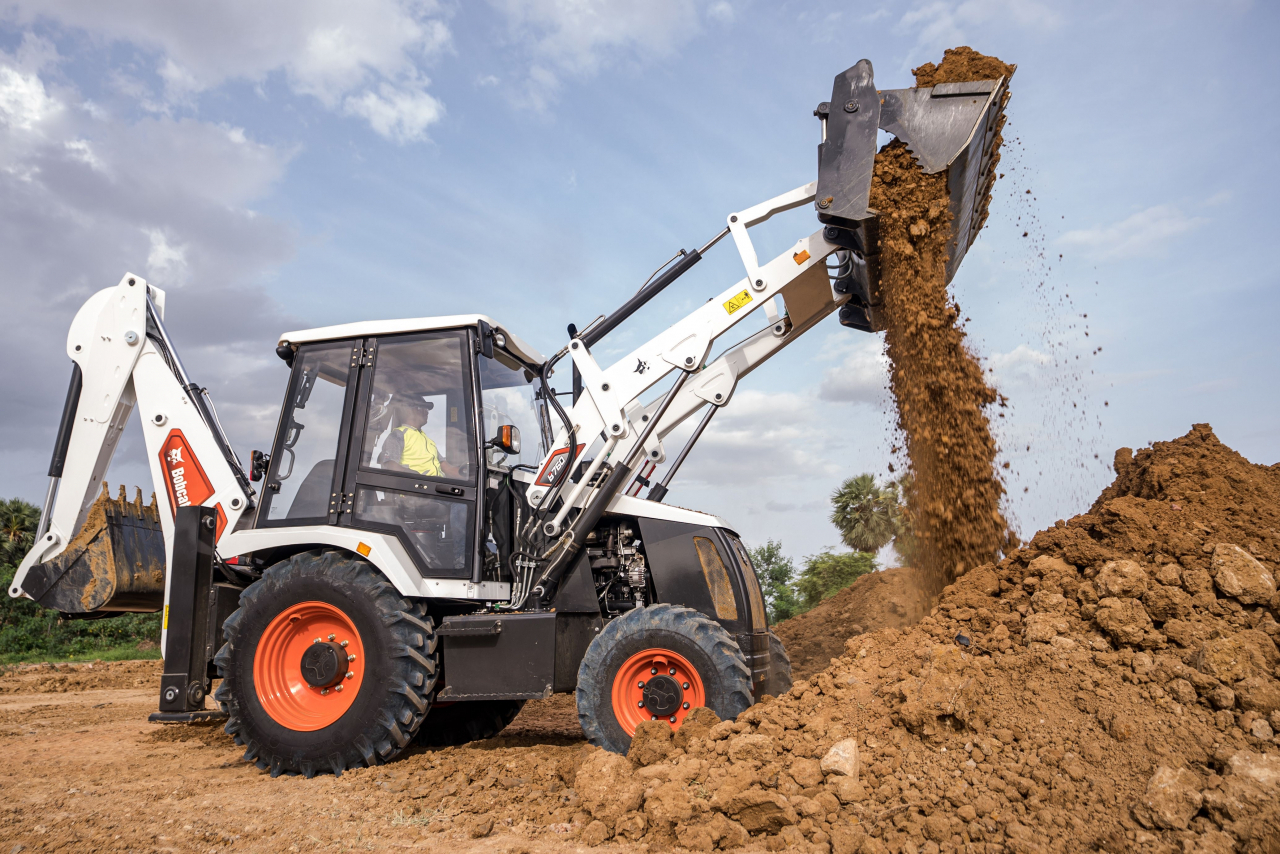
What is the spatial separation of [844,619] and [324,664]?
757 cm

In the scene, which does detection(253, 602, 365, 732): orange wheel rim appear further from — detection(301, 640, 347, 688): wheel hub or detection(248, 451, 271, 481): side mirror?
detection(248, 451, 271, 481): side mirror

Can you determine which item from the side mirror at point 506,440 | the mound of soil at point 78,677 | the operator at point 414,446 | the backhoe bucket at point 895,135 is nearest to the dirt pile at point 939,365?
the backhoe bucket at point 895,135

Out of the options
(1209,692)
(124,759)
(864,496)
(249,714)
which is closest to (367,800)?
(249,714)

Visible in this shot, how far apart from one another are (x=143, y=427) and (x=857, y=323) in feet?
17.8

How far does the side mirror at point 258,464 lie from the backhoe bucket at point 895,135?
4.26 m

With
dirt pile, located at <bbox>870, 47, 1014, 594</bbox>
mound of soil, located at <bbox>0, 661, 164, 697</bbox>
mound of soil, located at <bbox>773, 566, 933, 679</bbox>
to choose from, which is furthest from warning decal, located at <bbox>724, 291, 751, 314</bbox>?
mound of soil, located at <bbox>0, 661, 164, 697</bbox>

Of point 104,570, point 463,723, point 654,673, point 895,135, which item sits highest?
point 895,135

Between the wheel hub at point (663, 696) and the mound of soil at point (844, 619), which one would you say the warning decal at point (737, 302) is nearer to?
the wheel hub at point (663, 696)

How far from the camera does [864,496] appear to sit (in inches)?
777

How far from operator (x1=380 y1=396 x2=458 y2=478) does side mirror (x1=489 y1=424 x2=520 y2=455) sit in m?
0.32

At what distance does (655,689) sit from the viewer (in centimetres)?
498

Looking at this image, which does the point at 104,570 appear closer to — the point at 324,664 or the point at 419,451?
the point at 324,664

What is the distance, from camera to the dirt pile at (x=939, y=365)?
5.13 meters

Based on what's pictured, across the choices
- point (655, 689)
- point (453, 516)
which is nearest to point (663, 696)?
point (655, 689)
